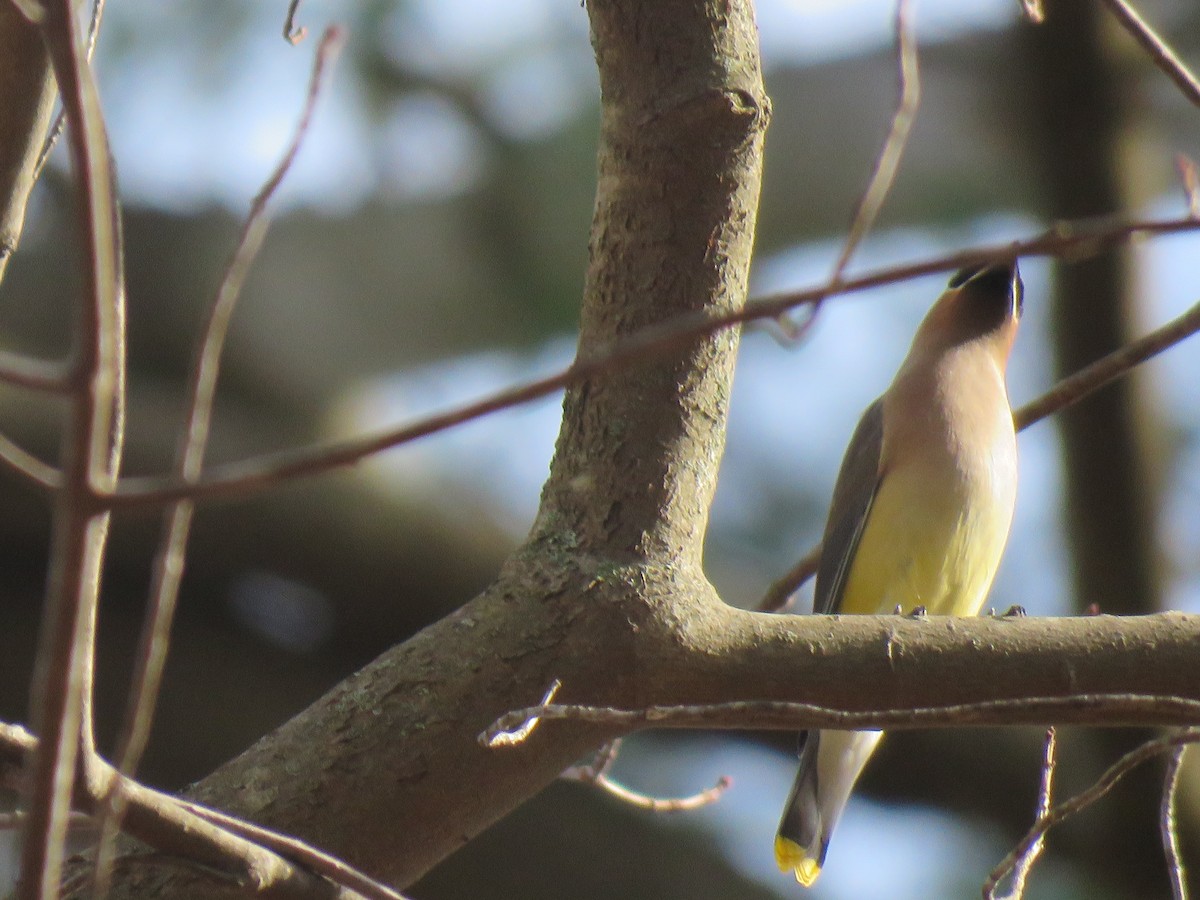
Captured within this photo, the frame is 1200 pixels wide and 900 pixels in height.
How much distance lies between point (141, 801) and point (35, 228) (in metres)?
4.12

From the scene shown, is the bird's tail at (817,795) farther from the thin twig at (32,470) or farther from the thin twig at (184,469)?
the thin twig at (32,470)

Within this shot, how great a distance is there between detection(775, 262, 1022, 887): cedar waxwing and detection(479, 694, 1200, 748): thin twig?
67.6 inches

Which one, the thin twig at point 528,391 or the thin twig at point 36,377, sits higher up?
the thin twig at point 528,391

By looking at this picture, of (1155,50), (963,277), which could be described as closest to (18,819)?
(1155,50)

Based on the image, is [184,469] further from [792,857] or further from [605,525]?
[792,857]

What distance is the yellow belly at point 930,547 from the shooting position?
10.5ft

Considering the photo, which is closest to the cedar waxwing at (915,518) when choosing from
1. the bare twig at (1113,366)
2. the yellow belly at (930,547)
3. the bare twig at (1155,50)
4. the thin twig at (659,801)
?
the yellow belly at (930,547)

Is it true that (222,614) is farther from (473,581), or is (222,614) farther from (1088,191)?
(1088,191)

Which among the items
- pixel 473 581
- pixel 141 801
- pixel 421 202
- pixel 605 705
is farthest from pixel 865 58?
pixel 141 801

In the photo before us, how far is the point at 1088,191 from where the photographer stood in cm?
456

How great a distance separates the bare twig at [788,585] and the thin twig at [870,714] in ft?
2.70

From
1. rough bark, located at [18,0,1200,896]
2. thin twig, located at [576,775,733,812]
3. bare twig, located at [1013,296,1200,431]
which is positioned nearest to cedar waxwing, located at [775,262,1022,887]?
bare twig, located at [1013,296,1200,431]

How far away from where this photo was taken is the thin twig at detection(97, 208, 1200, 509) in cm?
79

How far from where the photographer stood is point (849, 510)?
11.3ft
